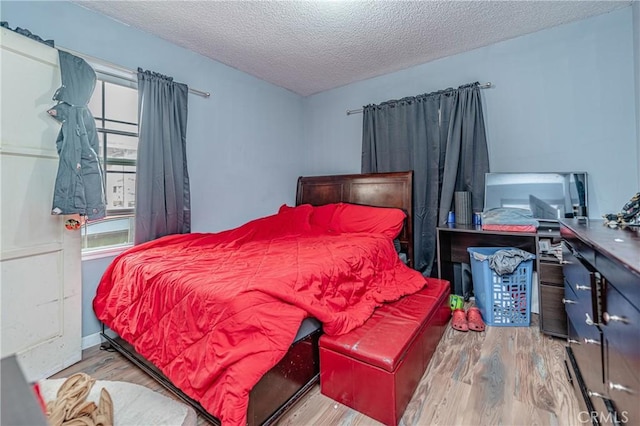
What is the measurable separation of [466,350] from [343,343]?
102 centimetres

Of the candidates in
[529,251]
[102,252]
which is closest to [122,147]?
[102,252]

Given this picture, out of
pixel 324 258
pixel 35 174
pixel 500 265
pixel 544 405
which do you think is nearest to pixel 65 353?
pixel 35 174

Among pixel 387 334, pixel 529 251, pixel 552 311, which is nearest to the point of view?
pixel 387 334

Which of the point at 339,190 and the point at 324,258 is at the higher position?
the point at 339,190

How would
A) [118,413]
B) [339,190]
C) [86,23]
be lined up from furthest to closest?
[339,190] < [86,23] < [118,413]

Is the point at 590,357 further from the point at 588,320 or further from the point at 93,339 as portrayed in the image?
the point at 93,339

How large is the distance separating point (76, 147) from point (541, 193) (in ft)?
11.7

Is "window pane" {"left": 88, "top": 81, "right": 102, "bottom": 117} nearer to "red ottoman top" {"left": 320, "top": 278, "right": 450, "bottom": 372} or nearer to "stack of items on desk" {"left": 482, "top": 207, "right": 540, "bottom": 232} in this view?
"red ottoman top" {"left": 320, "top": 278, "right": 450, "bottom": 372}

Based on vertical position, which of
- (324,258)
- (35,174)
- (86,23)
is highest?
(86,23)

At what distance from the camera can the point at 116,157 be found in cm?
238

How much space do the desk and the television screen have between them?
267 millimetres

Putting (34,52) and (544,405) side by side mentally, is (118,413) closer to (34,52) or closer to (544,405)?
(544,405)

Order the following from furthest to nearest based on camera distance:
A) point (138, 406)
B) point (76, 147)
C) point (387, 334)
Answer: point (76, 147), point (387, 334), point (138, 406)

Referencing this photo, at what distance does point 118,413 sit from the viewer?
112cm
